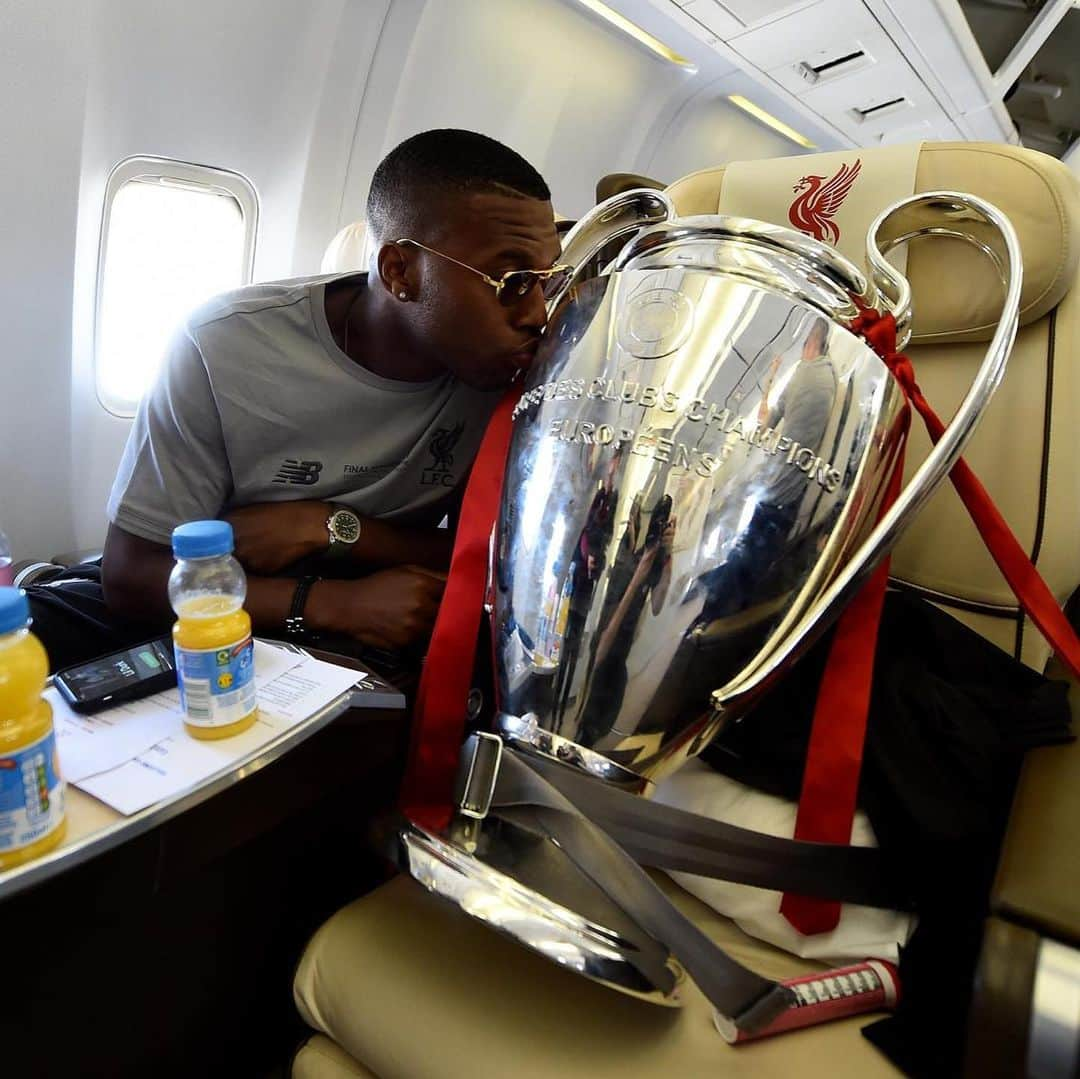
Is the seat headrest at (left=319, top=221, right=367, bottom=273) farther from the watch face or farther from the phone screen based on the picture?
the phone screen

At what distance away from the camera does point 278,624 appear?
3.18 ft

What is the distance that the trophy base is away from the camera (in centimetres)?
56

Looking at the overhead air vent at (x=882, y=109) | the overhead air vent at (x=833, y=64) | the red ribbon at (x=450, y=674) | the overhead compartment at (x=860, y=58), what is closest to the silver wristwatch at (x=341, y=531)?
the red ribbon at (x=450, y=674)

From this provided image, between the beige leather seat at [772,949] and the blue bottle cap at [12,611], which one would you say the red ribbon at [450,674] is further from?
the blue bottle cap at [12,611]

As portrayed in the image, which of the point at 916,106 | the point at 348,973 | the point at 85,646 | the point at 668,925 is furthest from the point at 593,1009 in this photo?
the point at 916,106

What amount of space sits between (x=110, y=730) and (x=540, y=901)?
403 millimetres

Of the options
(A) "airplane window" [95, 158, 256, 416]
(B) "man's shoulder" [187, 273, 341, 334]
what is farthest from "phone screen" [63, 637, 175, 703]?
(A) "airplane window" [95, 158, 256, 416]

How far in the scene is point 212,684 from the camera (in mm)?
619

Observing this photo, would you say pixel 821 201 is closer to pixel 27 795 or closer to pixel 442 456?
pixel 442 456

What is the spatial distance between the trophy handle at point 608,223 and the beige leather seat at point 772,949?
0.76ft

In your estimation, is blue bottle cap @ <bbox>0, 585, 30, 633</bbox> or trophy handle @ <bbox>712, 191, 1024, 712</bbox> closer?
blue bottle cap @ <bbox>0, 585, 30, 633</bbox>

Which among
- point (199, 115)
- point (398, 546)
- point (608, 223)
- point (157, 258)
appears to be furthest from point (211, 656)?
point (157, 258)

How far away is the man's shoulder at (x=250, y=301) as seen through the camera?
3.44ft

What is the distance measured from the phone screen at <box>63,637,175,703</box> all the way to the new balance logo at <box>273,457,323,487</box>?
1.26ft
